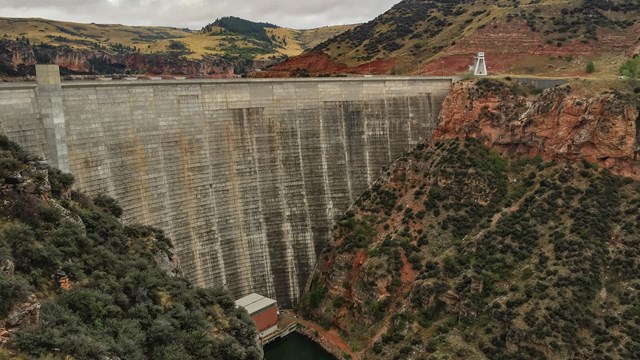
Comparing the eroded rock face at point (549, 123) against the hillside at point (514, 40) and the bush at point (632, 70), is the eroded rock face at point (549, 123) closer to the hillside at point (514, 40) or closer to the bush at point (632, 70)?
the bush at point (632, 70)

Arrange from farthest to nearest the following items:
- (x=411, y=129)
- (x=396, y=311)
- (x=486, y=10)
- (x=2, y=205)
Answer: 1. (x=486, y=10)
2. (x=411, y=129)
3. (x=396, y=311)
4. (x=2, y=205)

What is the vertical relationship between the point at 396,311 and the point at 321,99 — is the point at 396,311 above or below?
below

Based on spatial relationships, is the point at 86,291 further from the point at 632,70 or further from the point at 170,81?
the point at 632,70

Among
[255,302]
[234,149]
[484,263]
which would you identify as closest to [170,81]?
[234,149]

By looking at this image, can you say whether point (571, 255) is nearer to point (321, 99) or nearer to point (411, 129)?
point (411, 129)

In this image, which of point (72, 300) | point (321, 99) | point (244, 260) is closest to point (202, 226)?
point (244, 260)

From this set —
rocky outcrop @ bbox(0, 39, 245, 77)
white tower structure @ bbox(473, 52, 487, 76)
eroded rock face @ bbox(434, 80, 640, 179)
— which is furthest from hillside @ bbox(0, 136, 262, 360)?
rocky outcrop @ bbox(0, 39, 245, 77)

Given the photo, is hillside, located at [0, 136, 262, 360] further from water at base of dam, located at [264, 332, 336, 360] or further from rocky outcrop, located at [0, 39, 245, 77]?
rocky outcrop, located at [0, 39, 245, 77]
